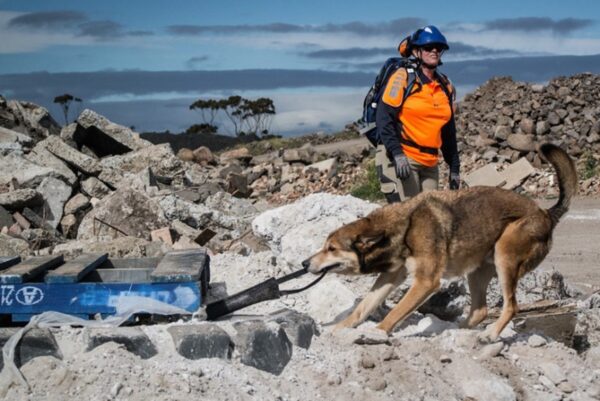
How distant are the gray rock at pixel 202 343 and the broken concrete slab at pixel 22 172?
8495mm

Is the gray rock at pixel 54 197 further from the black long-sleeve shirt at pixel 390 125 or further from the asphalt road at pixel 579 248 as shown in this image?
the asphalt road at pixel 579 248

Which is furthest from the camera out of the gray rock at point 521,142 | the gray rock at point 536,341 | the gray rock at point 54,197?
the gray rock at point 521,142

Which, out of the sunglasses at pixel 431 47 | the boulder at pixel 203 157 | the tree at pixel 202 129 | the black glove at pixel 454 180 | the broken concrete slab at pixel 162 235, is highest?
the sunglasses at pixel 431 47

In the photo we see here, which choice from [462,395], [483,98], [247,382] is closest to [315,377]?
[247,382]

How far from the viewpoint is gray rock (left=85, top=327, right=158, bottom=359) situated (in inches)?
229

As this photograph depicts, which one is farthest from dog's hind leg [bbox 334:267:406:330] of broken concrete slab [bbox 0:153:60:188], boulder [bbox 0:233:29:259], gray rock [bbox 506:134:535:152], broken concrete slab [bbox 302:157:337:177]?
broken concrete slab [bbox 302:157:337:177]

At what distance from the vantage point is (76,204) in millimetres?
13398

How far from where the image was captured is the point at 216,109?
41625mm

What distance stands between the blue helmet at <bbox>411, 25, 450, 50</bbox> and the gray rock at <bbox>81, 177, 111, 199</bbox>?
24.7 ft

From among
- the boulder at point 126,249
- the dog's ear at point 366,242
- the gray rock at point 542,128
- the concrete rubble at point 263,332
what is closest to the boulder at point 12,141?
the concrete rubble at point 263,332

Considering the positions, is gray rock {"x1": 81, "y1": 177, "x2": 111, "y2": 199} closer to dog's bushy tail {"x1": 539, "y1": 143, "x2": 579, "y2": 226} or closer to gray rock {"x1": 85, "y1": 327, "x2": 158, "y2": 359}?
dog's bushy tail {"x1": 539, "y1": 143, "x2": 579, "y2": 226}

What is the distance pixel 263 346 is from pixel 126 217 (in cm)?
626

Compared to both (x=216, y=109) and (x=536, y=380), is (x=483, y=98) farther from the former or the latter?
(x=536, y=380)

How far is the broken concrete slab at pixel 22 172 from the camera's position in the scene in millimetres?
13922
